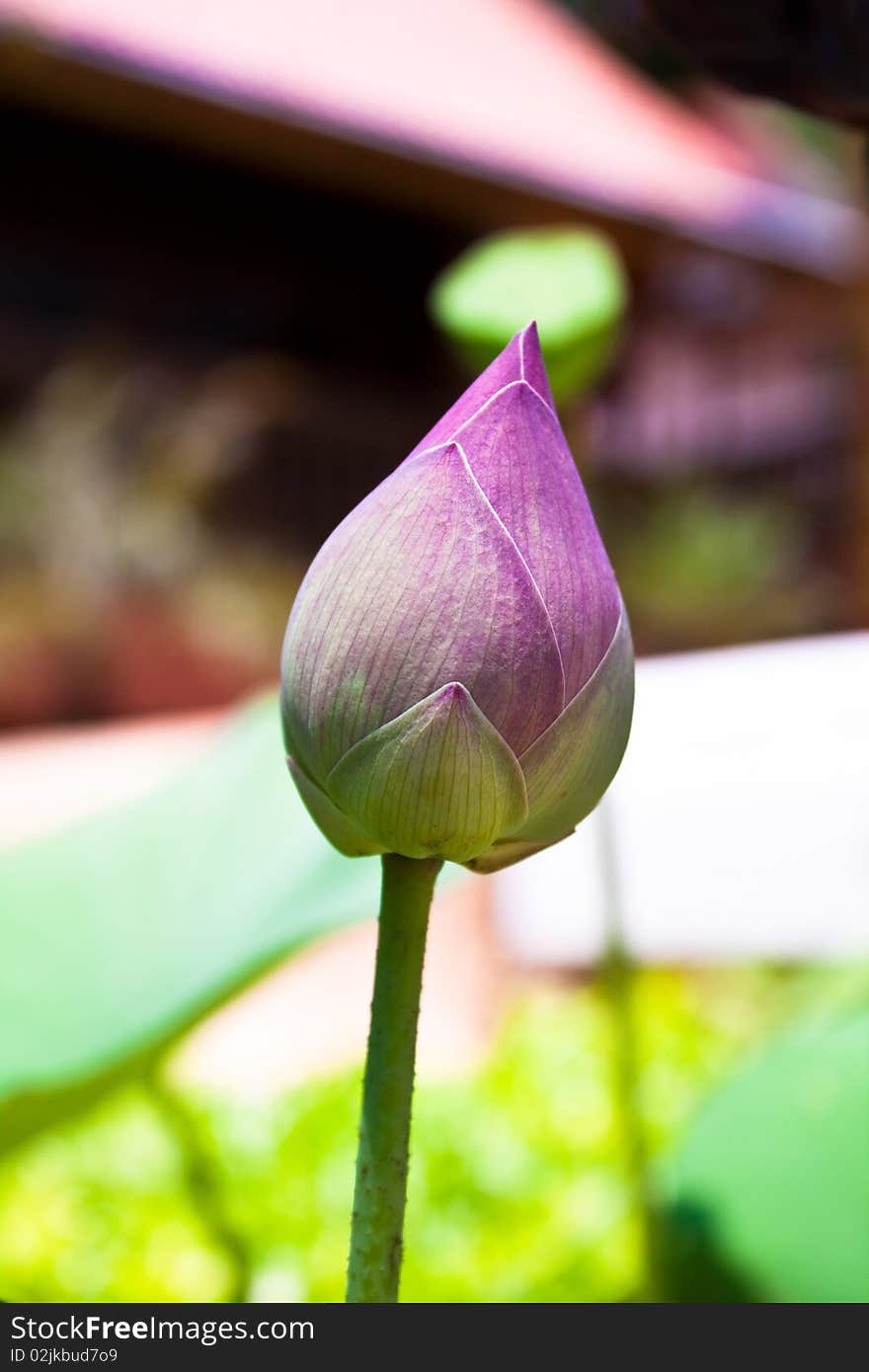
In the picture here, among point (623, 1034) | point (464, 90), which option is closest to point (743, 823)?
point (623, 1034)

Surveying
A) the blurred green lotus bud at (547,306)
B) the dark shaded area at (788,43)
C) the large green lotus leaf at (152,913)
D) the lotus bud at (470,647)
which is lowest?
the lotus bud at (470,647)

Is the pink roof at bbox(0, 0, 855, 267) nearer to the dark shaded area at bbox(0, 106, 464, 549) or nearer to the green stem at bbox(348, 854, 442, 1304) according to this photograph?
the dark shaded area at bbox(0, 106, 464, 549)

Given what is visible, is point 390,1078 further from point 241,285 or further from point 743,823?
point 241,285

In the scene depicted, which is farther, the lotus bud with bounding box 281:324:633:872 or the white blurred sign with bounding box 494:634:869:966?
the white blurred sign with bounding box 494:634:869:966

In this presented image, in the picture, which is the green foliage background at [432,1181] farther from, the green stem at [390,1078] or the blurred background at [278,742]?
the green stem at [390,1078]

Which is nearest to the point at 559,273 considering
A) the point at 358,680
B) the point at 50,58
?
the point at 358,680

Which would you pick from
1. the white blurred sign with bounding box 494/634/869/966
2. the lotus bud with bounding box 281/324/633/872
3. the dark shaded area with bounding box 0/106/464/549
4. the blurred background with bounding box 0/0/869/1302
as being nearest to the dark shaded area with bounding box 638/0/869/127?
the blurred background with bounding box 0/0/869/1302

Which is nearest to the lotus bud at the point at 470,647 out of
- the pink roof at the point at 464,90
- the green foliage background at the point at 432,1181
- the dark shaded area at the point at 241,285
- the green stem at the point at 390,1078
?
the green stem at the point at 390,1078

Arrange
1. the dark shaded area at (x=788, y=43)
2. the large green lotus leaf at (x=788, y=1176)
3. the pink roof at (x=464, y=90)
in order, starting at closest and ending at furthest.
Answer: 1. the dark shaded area at (x=788, y=43)
2. the large green lotus leaf at (x=788, y=1176)
3. the pink roof at (x=464, y=90)
